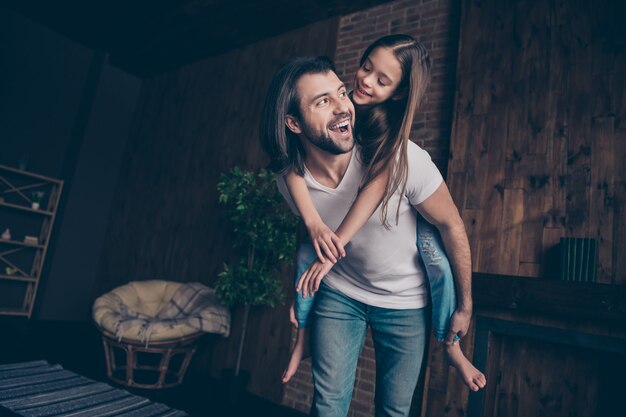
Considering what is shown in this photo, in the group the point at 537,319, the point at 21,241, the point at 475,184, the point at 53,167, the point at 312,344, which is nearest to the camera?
the point at 312,344

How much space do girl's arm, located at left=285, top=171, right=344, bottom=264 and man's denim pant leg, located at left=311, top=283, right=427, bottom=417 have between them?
1.05 ft

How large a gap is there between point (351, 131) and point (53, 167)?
5.40 meters

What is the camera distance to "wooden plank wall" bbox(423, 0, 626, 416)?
7.90ft

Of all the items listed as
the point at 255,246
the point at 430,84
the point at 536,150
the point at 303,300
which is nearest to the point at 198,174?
the point at 255,246

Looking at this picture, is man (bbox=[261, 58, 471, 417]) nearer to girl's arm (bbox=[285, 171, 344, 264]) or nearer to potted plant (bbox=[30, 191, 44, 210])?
girl's arm (bbox=[285, 171, 344, 264])

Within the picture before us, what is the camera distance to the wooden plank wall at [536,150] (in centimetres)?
241

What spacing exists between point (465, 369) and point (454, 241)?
1.48ft

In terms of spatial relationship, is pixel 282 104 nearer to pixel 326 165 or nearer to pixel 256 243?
pixel 326 165

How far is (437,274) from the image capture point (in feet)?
4.14

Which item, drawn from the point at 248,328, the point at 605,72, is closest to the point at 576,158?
the point at 605,72

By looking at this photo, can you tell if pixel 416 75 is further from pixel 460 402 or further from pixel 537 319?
pixel 460 402

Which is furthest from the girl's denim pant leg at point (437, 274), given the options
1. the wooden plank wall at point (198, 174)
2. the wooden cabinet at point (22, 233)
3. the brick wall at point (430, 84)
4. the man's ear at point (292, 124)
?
the wooden cabinet at point (22, 233)

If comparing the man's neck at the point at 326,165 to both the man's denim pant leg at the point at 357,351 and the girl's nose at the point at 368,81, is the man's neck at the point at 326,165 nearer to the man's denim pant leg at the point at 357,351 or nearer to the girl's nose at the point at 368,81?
the girl's nose at the point at 368,81

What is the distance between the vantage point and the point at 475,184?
9.16 ft
